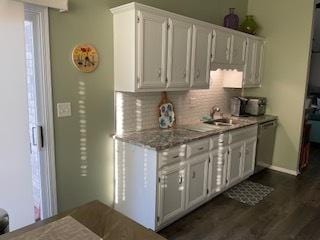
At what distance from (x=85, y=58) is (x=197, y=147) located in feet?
4.73

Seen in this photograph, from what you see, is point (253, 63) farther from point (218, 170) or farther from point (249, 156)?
point (218, 170)

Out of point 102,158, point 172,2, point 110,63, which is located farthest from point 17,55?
point 172,2

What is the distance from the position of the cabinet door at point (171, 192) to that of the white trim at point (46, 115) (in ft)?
3.21

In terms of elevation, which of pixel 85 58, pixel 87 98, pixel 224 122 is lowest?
pixel 224 122

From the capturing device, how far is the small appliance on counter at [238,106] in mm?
4254

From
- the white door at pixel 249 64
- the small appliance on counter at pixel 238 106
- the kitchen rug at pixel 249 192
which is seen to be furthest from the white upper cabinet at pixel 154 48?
the kitchen rug at pixel 249 192

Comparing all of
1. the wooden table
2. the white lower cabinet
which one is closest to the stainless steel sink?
the white lower cabinet

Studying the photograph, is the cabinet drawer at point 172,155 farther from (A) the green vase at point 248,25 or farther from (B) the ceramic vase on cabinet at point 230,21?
(A) the green vase at point 248,25

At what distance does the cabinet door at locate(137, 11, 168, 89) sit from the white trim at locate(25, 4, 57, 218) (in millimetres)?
793

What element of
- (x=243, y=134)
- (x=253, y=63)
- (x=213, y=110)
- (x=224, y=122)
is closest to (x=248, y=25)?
(x=253, y=63)

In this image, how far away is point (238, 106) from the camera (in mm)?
4250

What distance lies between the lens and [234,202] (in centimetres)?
329

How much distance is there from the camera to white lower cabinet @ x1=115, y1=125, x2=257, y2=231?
2488 millimetres

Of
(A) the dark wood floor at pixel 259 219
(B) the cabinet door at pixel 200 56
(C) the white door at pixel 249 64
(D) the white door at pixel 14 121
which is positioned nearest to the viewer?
(D) the white door at pixel 14 121
